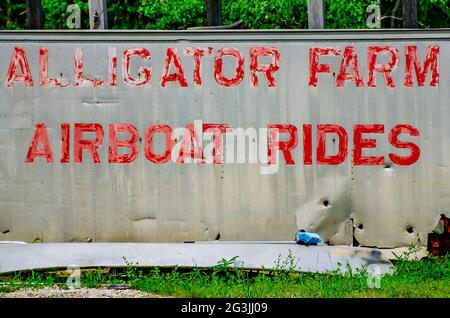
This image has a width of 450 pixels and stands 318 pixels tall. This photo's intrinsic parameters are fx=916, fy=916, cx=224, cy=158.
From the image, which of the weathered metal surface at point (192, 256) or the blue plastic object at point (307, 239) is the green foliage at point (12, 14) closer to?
the weathered metal surface at point (192, 256)

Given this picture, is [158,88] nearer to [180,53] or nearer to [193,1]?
[180,53]

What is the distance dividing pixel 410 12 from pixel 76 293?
5718 mm

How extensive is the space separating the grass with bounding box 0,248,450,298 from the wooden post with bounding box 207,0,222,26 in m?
4.18

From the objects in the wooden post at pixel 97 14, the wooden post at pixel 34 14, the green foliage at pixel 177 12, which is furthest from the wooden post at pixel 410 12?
the green foliage at pixel 177 12

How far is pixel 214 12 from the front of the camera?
1210 centimetres

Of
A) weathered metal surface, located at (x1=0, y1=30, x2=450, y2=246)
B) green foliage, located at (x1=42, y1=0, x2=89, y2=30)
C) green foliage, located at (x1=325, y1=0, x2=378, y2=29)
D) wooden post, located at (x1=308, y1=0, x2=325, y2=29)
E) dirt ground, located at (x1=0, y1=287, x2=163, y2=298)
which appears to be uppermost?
green foliage, located at (x1=42, y1=0, x2=89, y2=30)

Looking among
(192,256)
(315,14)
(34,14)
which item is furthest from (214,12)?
(192,256)

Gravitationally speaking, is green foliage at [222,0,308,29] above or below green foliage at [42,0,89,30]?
below

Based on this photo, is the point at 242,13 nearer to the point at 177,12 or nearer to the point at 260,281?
the point at 177,12

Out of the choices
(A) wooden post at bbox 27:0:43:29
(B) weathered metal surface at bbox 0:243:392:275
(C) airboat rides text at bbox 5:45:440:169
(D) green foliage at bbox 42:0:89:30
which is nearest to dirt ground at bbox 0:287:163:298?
(B) weathered metal surface at bbox 0:243:392:275

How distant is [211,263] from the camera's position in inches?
359

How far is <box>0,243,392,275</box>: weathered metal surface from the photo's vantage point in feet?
29.7

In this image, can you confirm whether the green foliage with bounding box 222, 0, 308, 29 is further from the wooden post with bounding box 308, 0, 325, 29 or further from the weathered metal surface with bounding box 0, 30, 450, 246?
the weathered metal surface with bounding box 0, 30, 450, 246
